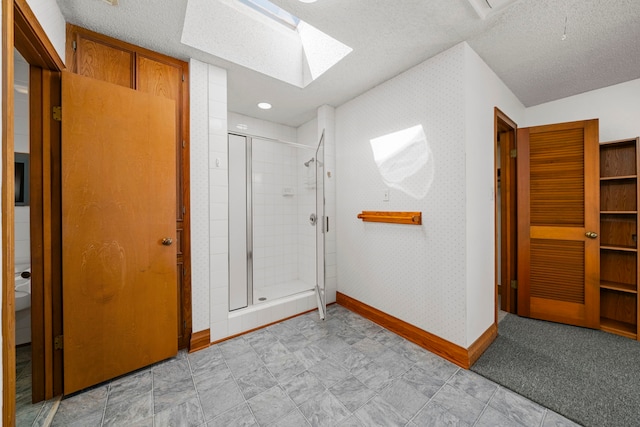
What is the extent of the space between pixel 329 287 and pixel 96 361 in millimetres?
2082

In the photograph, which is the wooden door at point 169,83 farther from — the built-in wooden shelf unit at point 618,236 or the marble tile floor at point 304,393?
the built-in wooden shelf unit at point 618,236

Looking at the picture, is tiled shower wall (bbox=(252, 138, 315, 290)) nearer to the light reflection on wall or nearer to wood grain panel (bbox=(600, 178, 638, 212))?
the light reflection on wall

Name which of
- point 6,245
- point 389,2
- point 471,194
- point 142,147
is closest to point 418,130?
point 471,194

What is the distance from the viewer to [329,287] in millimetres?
2928

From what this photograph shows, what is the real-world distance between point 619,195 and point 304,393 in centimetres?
337

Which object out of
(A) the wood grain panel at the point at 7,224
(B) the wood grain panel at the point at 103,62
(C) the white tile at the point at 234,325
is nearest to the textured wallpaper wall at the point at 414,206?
(C) the white tile at the point at 234,325

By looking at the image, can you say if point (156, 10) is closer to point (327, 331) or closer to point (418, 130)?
point (418, 130)

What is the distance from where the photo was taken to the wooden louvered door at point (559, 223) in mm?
2248

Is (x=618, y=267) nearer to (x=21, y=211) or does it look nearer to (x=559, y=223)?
(x=559, y=223)

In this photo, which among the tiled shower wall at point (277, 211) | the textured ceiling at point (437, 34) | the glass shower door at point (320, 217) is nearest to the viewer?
the textured ceiling at point (437, 34)

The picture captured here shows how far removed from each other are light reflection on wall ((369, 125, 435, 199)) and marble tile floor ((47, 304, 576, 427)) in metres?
1.36

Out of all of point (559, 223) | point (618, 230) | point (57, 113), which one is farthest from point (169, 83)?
point (618, 230)

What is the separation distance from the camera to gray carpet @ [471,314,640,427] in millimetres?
1370

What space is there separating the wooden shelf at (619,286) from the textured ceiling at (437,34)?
1.95 metres
